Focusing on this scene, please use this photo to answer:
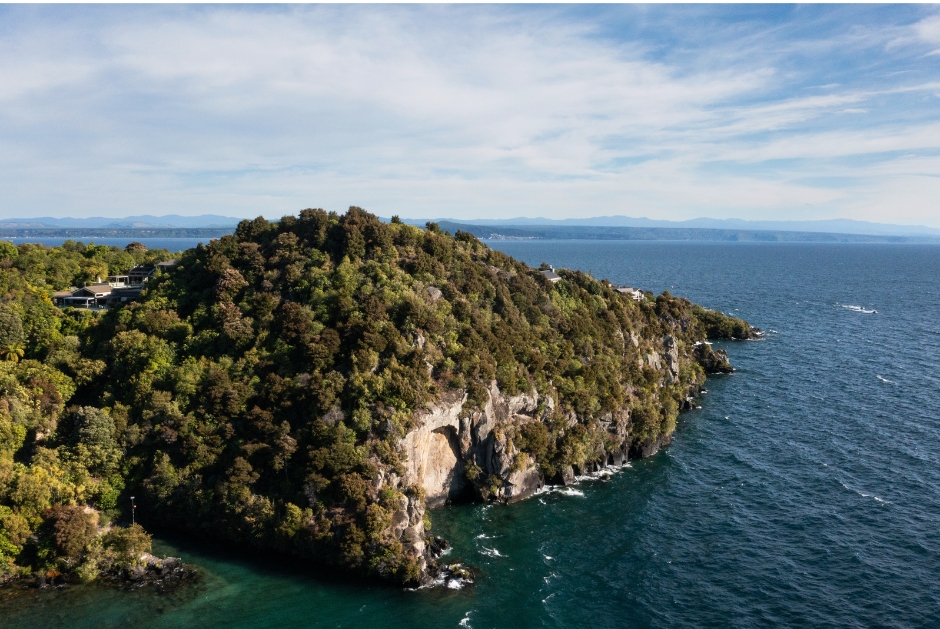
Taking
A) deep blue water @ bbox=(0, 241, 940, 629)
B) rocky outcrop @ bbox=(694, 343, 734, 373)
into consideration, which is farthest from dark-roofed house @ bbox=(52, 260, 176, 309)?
rocky outcrop @ bbox=(694, 343, 734, 373)

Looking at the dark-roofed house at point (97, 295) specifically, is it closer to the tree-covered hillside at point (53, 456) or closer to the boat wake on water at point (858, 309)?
the tree-covered hillside at point (53, 456)

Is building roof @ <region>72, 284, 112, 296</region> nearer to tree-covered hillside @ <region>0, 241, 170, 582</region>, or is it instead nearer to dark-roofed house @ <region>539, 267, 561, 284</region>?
tree-covered hillside @ <region>0, 241, 170, 582</region>

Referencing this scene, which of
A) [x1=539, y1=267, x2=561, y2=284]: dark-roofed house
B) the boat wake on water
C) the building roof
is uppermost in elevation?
[x1=539, y1=267, x2=561, y2=284]: dark-roofed house

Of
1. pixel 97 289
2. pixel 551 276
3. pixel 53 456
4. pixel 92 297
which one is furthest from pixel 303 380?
pixel 551 276

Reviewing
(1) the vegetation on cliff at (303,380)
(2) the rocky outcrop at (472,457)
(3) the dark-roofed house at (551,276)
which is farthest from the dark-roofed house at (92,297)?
(3) the dark-roofed house at (551,276)

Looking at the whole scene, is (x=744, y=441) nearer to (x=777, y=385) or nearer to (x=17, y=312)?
(x=777, y=385)
